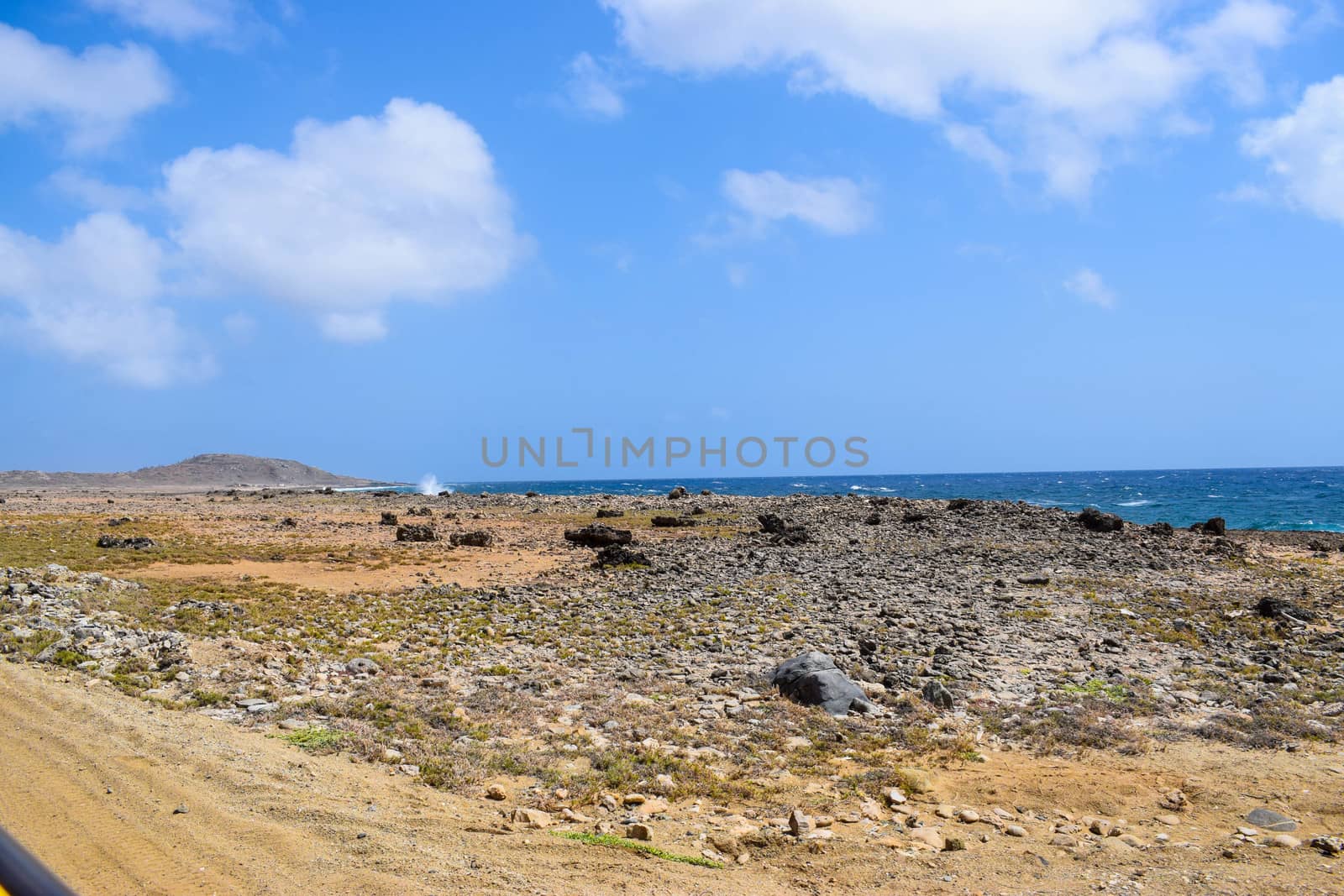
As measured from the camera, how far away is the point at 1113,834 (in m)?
7.58

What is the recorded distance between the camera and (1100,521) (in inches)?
1391

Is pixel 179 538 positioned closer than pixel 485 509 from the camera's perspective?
Yes

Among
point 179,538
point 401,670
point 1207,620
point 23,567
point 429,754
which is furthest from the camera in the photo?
point 179,538

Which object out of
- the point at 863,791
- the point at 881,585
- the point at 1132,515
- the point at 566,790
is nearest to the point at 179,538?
the point at 881,585

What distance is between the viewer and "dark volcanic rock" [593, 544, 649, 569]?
26.8 metres

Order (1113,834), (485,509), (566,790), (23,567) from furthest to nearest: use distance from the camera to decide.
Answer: (485,509) → (23,567) → (566,790) → (1113,834)

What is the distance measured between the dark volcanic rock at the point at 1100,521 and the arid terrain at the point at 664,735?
1251 centimetres

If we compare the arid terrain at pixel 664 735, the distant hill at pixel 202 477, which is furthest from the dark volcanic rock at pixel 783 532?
the distant hill at pixel 202 477

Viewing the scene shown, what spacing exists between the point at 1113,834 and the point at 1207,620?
12753mm

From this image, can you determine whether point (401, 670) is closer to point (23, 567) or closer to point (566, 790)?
point (566, 790)

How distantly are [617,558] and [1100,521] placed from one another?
901 inches

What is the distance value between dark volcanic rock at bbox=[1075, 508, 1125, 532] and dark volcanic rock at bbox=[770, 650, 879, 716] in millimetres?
28142

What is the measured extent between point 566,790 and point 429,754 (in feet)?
6.42

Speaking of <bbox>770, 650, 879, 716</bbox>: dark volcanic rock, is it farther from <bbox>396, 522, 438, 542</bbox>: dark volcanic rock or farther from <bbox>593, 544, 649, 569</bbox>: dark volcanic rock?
<bbox>396, 522, 438, 542</bbox>: dark volcanic rock
